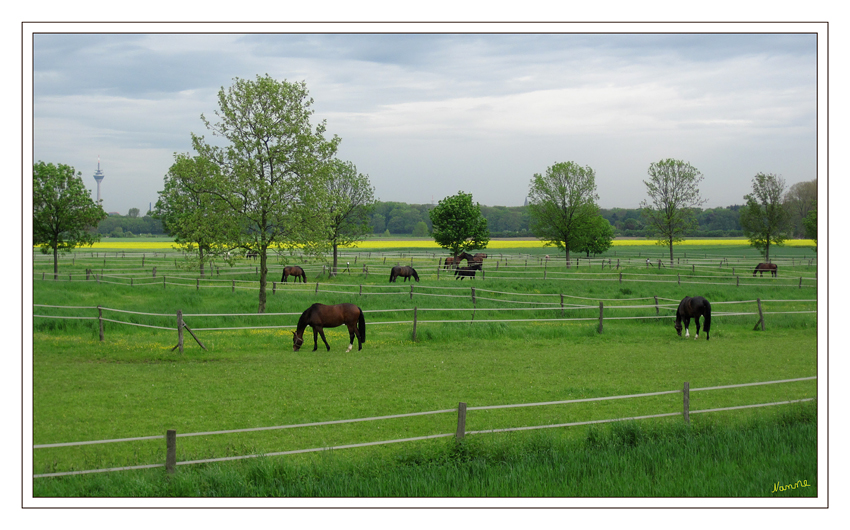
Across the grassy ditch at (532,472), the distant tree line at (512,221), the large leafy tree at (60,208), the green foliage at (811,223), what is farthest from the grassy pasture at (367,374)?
the distant tree line at (512,221)

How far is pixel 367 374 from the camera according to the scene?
13.5 metres

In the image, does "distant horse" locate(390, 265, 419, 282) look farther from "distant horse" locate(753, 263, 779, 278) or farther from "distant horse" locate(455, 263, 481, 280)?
"distant horse" locate(753, 263, 779, 278)

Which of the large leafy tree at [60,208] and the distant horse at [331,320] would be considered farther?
the large leafy tree at [60,208]

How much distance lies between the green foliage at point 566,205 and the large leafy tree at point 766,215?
43.3 feet

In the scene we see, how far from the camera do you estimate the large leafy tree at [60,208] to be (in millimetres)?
33656

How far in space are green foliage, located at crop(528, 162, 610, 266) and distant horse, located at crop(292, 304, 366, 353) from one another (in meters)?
42.1

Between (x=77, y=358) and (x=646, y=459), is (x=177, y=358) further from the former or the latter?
(x=646, y=459)

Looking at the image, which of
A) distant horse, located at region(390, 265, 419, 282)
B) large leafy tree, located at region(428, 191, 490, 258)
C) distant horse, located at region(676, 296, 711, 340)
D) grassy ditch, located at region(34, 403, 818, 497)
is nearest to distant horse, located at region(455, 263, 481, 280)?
distant horse, located at region(390, 265, 419, 282)

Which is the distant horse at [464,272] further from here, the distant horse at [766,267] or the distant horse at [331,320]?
the distant horse at [331,320]

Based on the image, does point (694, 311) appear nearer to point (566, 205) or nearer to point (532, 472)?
point (532, 472)

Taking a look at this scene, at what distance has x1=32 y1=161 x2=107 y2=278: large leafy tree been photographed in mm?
33656

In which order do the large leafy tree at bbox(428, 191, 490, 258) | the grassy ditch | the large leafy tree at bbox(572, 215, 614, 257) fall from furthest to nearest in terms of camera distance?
the large leafy tree at bbox(572, 215, 614, 257) → the large leafy tree at bbox(428, 191, 490, 258) → the grassy ditch

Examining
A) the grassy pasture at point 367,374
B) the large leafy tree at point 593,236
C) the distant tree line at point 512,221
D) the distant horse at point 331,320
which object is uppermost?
the distant tree line at point 512,221

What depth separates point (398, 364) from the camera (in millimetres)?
14688
